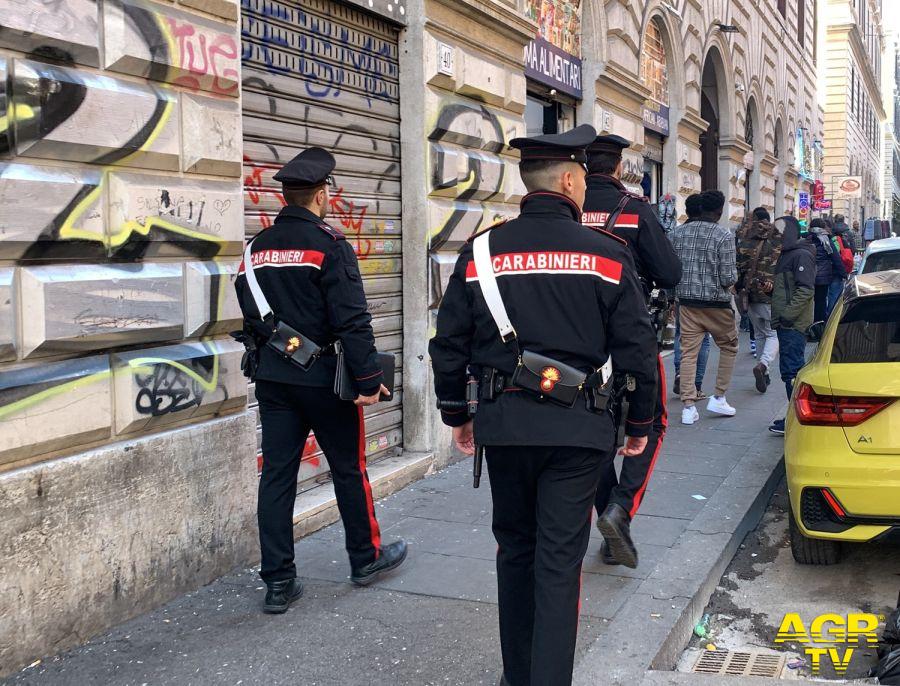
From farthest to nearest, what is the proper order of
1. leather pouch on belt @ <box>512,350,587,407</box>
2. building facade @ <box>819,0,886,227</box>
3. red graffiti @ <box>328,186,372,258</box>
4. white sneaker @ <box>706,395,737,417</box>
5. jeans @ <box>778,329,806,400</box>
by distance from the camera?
building facade @ <box>819,0,886,227</box> → white sneaker @ <box>706,395,737,417</box> → jeans @ <box>778,329,806,400</box> → red graffiti @ <box>328,186,372,258</box> → leather pouch on belt @ <box>512,350,587,407</box>

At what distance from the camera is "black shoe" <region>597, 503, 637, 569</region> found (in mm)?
4715

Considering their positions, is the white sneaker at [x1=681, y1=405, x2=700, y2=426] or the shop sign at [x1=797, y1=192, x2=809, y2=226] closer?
the white sneaker at [x1=681, y1=405, x2=700, y2=426]

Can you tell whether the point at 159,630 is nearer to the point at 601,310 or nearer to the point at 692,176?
the point at 601,310

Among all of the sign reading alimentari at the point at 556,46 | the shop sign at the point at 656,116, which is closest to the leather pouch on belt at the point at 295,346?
the sign reading alimentari at the point at 556,46

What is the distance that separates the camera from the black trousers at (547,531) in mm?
3172

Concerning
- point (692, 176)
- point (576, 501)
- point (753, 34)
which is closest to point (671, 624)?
point (576, 501)

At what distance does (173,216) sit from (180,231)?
75 mm

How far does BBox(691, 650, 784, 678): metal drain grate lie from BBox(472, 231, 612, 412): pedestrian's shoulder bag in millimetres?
1492

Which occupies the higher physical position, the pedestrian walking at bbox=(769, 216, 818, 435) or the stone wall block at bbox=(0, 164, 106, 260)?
the stone wall block at bbox=(0, 164, 106, 260)

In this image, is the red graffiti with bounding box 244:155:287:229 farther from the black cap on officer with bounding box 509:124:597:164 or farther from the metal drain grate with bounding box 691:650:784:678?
the metal drain grate with bounding box 691:650:784:678

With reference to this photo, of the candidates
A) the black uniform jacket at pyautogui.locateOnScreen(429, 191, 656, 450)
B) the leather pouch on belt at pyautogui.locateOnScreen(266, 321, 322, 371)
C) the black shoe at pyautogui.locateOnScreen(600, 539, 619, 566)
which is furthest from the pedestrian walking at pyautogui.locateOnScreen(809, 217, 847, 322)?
the black uniform jacket at pyautogui.locateOnScreen(429, 191, 656, 450)

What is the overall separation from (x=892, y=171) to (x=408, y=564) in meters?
83.7

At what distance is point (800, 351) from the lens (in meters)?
8.74

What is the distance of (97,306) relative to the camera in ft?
13.6
